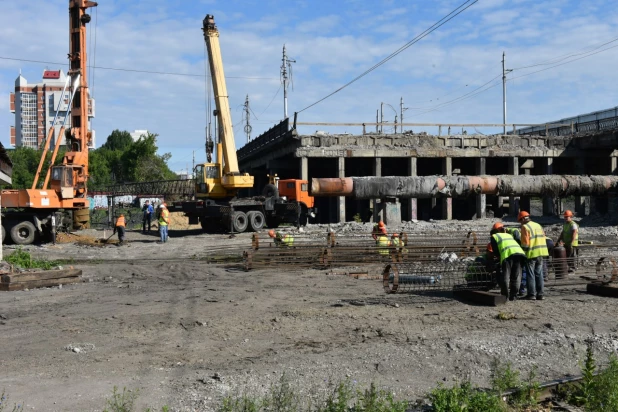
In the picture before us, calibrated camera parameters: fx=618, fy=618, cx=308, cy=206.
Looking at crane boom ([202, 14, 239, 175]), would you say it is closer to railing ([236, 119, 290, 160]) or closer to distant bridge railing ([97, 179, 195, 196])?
railing ([236, 119, 290, 160])

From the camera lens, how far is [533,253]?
35.3 feet

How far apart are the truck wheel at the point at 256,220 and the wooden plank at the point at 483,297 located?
16.5 meters

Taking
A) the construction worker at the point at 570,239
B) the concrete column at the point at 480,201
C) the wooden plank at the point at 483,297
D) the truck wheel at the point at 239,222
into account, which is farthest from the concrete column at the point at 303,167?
the wooden plank at the point at 483,297

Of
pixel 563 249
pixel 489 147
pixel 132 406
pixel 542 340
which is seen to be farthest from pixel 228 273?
pixel 489 147

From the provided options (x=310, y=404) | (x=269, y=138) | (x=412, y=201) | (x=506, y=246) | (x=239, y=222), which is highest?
(x=269, y=138)

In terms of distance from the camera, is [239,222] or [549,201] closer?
[239,222]

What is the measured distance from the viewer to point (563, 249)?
13109 mm

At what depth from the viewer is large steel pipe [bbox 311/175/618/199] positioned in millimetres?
15656

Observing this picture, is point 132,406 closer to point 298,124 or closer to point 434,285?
point 434,285

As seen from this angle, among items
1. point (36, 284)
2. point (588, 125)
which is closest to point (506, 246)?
point (36, 284)

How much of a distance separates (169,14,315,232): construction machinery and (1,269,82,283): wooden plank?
1244 centimetres

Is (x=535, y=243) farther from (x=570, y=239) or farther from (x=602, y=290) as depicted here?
(x=570, y=239)

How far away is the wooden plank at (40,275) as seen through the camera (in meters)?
12.9

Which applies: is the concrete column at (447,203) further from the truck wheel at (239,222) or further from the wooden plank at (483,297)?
the wooden plank at (483,297)
